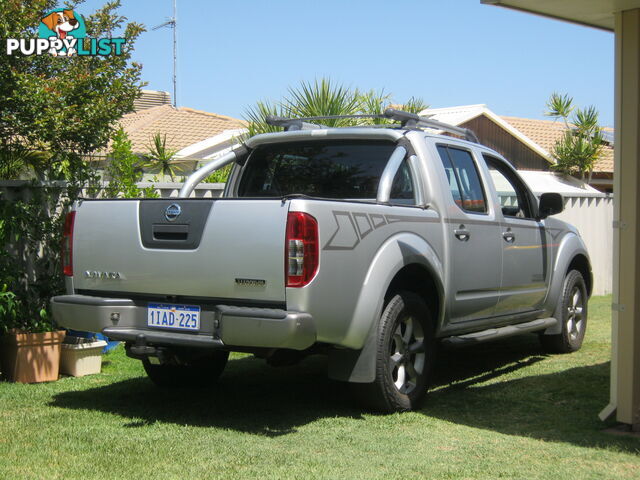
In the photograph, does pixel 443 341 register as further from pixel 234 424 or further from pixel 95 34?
pixel 95 34

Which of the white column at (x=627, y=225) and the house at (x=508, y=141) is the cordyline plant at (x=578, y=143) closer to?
the house at (x=508, y=141)

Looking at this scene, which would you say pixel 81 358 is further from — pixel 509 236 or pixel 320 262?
pixel 509 236

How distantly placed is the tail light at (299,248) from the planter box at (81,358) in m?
3.01

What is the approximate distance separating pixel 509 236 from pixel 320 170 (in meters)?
1.81

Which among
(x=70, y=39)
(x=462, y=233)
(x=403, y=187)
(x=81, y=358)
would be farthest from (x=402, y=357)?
(x=70, y=39)

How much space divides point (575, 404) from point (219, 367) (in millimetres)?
2837

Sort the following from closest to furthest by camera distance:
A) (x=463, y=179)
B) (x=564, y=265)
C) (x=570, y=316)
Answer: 1. (x=463, y=179)
2. (x=564, y=265)
3. (x=570, y=316)

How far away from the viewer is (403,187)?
6285 mm

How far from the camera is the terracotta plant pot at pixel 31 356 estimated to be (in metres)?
6.75

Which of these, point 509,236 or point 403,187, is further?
point 509,236

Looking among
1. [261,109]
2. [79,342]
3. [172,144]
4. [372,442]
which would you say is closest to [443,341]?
[372,442]

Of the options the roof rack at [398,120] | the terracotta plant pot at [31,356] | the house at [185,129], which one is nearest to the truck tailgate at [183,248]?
the terracotta plant pot at [31,356]

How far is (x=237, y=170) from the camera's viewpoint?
7.03 m

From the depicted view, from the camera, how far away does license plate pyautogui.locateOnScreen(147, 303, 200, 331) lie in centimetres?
523
